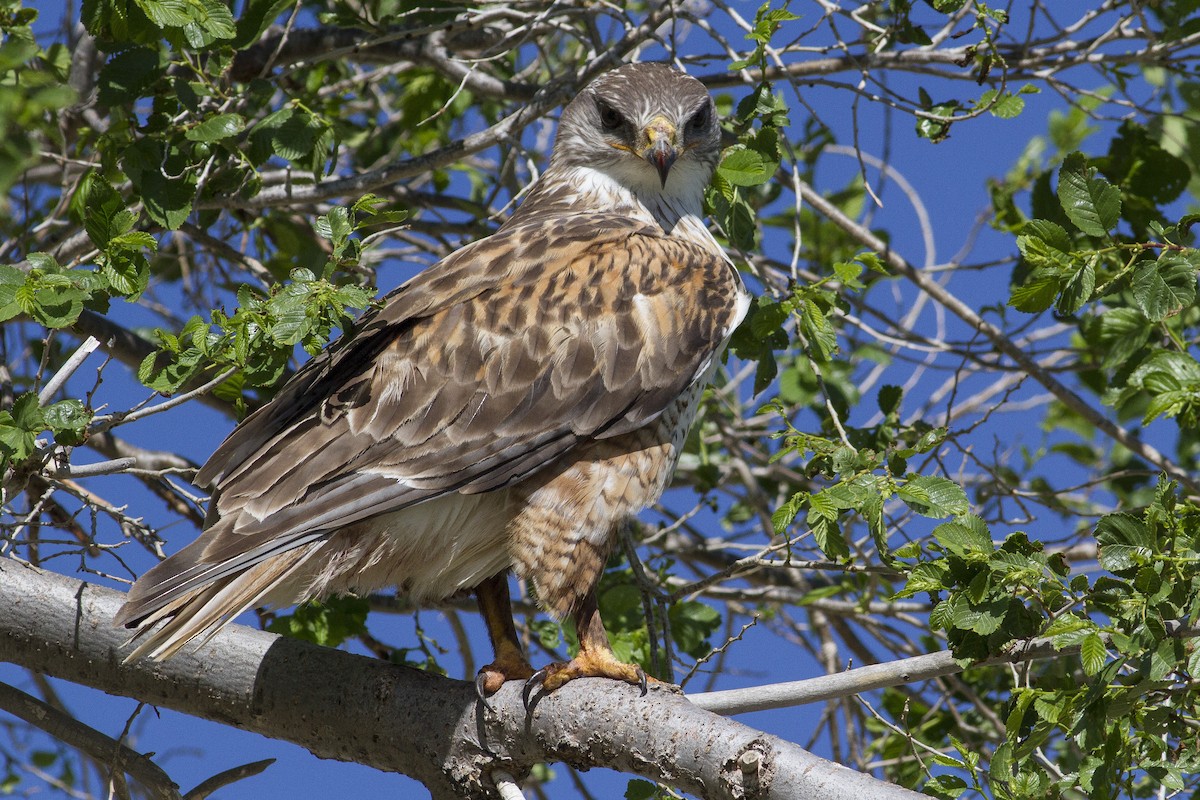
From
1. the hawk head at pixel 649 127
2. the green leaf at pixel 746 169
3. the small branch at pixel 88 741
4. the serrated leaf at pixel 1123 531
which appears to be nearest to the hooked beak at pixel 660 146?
the hawk head at pixel 649 127

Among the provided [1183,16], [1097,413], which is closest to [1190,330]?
[1097,413]

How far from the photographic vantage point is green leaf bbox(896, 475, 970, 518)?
2.80m

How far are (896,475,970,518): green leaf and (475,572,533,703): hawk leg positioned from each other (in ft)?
3.56

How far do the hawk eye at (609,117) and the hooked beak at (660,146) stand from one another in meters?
0.18

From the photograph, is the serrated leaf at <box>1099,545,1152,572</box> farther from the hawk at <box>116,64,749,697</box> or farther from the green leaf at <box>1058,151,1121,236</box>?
the hawk at <box>116,64,749,697</box>

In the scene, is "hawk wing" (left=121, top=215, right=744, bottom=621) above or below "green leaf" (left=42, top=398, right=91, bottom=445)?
above

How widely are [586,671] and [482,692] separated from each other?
0.28 meters

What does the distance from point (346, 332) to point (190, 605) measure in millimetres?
709

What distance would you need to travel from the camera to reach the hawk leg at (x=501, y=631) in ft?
10.7

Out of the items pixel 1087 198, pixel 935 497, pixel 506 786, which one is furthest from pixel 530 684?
pixel 1087 198

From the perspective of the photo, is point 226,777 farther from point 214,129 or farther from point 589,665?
point 214,129

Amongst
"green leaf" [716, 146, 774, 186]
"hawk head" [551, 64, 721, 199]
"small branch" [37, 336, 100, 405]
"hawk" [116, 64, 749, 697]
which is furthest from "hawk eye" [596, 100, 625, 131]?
"small branch" [37, 336, 100, 405]

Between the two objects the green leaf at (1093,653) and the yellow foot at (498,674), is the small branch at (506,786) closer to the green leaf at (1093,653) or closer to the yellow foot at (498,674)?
the yellow foot at (498,674)

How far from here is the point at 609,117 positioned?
13.3 feet
